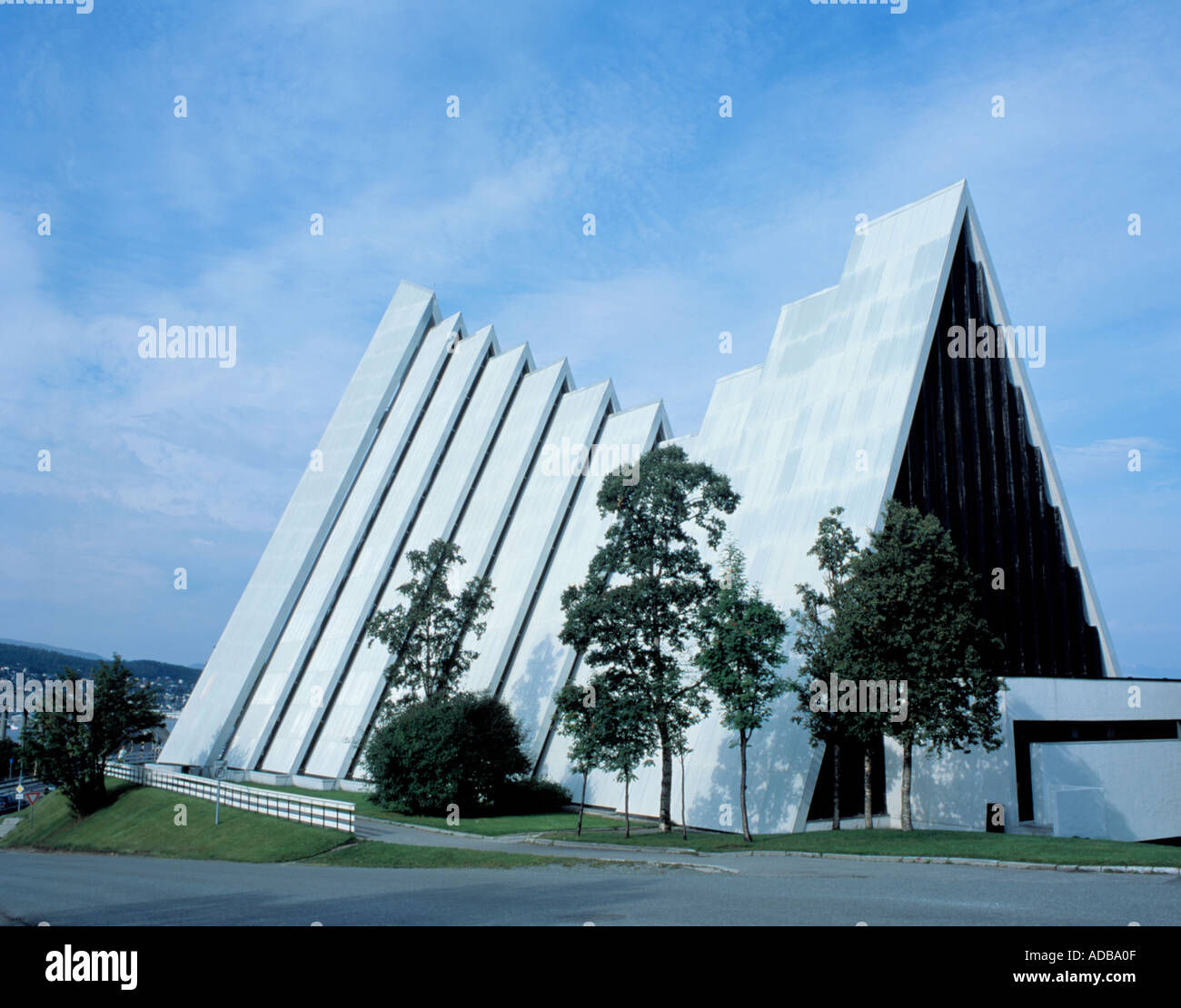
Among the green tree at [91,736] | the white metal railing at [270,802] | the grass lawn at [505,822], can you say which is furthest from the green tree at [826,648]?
the green tree at [91,736]

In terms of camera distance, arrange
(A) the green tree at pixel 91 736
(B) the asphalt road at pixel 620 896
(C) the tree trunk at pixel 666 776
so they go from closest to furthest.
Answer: (B) the asphalt road at pixel 620 896 < (C) the tree trunk at pixel 666 776 < (A) the green tree at pixel 91 736

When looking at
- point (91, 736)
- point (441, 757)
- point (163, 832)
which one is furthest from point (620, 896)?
point (91, 736)

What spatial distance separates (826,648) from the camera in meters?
25.6

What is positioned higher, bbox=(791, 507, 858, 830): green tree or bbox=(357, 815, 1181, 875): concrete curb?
bbox=(791, 507, 858, 830): green tree

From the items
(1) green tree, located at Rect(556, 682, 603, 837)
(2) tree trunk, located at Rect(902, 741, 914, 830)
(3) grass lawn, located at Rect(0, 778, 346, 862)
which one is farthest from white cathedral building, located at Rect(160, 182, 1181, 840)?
(3) grass lawn, located at Rect(0, 778, 346, 862)

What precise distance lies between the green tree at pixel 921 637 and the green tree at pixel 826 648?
954 mm

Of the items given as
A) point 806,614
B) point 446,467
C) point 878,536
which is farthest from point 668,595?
point 446,467

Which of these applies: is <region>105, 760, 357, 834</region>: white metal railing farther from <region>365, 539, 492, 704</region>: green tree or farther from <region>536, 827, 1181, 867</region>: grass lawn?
<region>536, 827, 1181, 867</region>: grass lawn

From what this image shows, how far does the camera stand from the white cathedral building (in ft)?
97.7

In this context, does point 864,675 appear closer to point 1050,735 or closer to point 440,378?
point 1050,735

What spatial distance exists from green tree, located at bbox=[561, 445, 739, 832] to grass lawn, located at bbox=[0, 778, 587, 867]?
23.8ft

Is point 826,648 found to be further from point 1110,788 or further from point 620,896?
point 620,896

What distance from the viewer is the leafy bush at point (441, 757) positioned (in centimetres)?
3212

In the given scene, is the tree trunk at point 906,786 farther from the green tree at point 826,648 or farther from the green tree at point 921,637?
the green tree at point 826,648
